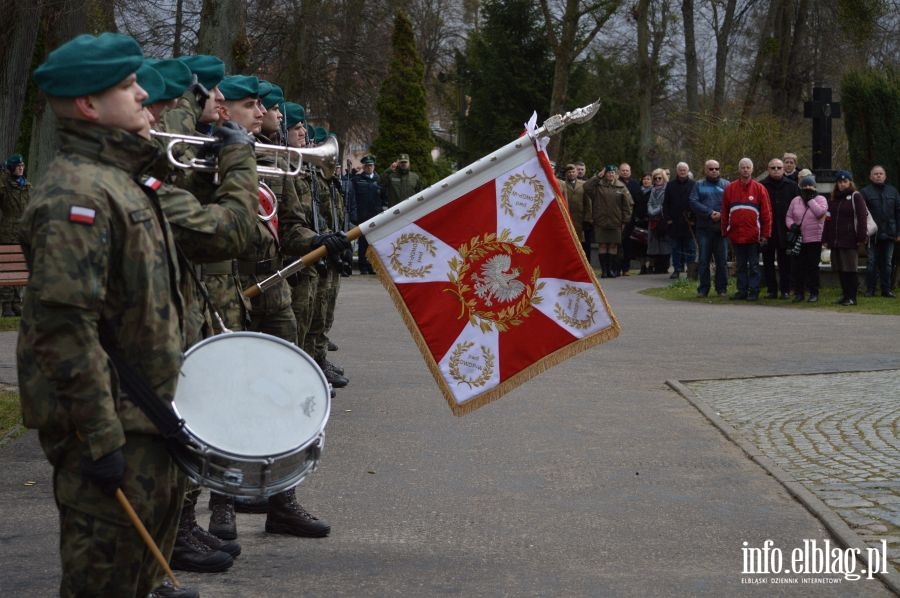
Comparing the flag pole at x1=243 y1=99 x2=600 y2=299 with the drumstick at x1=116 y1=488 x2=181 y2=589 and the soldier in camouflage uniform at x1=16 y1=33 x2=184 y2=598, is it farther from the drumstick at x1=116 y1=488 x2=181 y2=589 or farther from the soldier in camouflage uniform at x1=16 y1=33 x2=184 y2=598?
the drumstick at x1=116 y1=488 x2=181 y2=589

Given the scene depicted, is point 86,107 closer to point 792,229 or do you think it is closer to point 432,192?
point 432,192

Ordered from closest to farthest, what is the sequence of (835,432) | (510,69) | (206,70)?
(206,70), (835,432), (510,69)

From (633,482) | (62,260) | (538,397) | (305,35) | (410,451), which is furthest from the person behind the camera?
(305,35)

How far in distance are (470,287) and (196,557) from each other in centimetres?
172

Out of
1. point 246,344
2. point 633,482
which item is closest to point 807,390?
point 633,482

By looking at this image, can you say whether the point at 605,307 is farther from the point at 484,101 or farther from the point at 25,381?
the point at 484,101

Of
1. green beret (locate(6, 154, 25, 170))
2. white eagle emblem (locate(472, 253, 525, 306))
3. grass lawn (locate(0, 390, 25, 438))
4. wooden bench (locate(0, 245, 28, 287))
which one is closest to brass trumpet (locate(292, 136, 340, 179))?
white eagle emblem (locate(472, 253, 525, 306))

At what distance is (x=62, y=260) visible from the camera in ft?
11.5

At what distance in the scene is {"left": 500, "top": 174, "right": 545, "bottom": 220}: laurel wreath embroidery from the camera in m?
6.59

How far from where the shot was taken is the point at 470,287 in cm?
657

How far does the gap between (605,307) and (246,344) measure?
108 inches

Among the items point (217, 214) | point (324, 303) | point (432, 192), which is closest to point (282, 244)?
point (432, 192)

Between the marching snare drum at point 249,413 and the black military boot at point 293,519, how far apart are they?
7.63ft

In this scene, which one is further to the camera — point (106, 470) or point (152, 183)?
point (152, 183)
